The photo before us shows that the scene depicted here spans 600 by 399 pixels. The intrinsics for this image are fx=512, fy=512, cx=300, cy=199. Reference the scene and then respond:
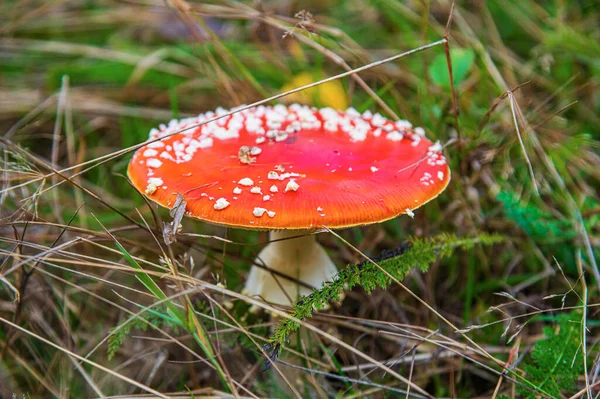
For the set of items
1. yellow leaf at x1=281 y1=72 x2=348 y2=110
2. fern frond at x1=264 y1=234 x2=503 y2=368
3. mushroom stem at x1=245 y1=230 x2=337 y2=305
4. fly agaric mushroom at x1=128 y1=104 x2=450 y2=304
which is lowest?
mushroom stem at x1=245 y1=230 x2=337 y2=305

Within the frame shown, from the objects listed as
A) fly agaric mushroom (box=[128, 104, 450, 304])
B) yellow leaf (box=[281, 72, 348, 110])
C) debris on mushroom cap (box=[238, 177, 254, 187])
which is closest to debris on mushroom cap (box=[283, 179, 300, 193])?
fly agaric mushroom (box=[128, 104, 450, 304])

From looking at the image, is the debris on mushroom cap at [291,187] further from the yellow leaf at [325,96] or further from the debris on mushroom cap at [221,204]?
the yellow leaf at [325,96]

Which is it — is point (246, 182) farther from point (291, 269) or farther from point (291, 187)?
point (291, 269)

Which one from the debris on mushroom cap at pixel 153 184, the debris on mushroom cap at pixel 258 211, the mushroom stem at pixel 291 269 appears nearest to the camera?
the debris on mushroom cap at pixel 258 211

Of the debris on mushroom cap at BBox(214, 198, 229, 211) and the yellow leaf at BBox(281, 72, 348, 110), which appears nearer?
the debris on mushroom cap at BBox(214, 198, 229, 211)

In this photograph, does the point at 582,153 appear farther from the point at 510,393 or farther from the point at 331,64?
the point at 331,64

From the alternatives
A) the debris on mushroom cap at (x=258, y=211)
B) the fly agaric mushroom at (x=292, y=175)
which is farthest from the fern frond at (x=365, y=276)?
the debris on mushroom cap at (x=258, y=211)

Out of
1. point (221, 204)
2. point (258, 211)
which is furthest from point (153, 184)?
point (258, 211)

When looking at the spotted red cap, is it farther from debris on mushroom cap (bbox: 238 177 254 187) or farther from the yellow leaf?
the yellow leaf
